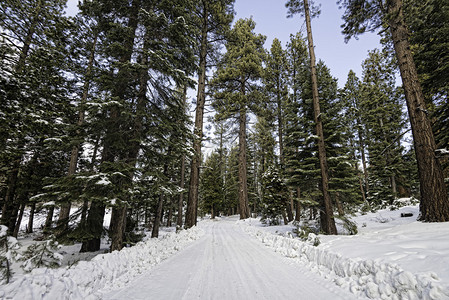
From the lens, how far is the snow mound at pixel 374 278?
248 cm

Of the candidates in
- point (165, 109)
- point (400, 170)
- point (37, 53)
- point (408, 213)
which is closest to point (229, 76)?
point (165, 109)

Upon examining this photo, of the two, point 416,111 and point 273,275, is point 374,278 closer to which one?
point 273,275

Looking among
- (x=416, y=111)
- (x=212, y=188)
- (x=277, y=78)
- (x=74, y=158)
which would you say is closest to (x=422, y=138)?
(x=416, y=111)

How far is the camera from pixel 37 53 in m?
6.77

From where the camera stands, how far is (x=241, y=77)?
17719mm

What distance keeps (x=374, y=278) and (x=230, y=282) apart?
2.60 metres

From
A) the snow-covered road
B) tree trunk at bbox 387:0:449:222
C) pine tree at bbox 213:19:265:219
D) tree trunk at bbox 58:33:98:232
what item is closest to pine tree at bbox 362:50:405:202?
pine tree at bbox 213:19:265:219

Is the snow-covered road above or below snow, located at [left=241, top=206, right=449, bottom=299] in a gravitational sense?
below

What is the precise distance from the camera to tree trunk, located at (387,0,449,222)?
5.50 m

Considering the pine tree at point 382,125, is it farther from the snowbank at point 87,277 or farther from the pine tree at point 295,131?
the snowbank at point 87,277

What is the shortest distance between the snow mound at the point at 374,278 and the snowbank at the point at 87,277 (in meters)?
4.43

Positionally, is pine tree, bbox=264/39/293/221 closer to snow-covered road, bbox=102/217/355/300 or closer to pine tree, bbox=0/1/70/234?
snow-covered road, bbox=102/217/355/300

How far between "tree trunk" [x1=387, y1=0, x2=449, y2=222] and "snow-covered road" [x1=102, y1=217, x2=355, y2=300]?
4.58 metres

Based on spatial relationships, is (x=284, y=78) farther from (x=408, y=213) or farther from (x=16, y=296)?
(x=16, y=296)
